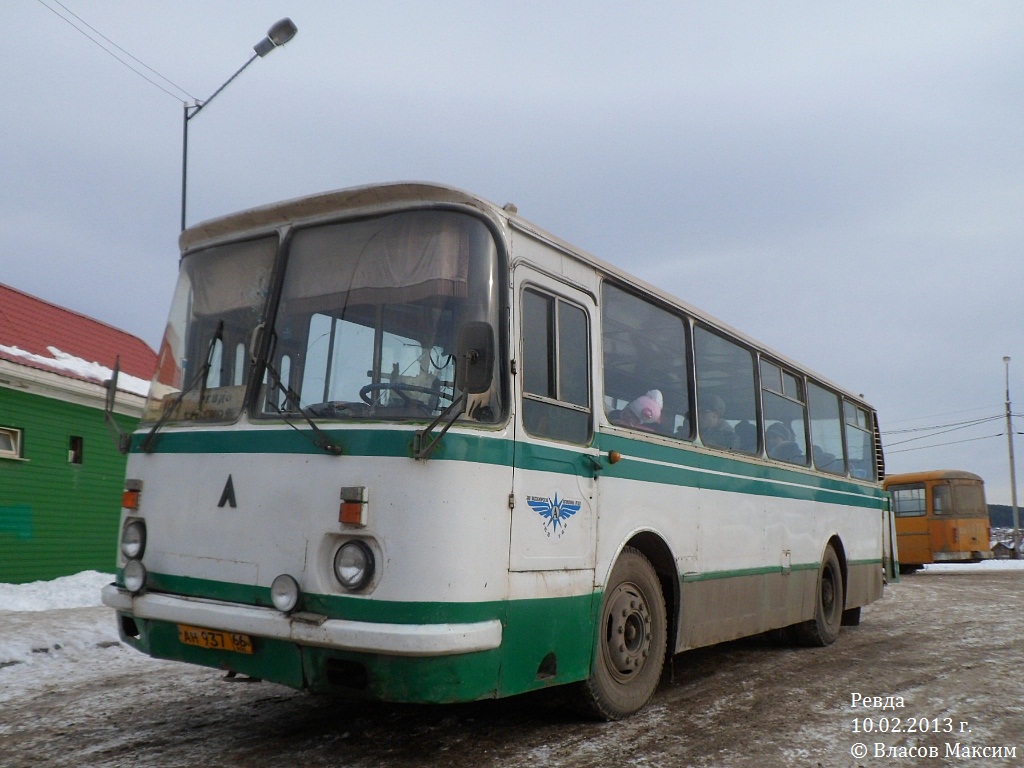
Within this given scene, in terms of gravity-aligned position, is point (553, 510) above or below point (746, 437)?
below

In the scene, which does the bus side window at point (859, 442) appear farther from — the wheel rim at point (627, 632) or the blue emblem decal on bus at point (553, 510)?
the blue emblem decal on bus at point (553, 510)

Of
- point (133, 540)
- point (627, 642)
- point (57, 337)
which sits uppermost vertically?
point (57, 337)

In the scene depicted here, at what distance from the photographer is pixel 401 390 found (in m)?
4.53

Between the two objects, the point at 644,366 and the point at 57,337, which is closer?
the point at 644,366

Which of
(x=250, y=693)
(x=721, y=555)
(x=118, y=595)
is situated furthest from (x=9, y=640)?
(x=721, y=555)

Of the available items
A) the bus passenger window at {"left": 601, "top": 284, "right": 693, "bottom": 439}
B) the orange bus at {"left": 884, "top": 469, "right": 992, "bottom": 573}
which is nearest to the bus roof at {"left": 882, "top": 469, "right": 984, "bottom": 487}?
the orange bus at {"left": 884, "top": 469, "right": 992, "bottom": 573}

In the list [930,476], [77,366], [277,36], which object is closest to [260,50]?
[277,36]

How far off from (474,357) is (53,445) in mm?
11447

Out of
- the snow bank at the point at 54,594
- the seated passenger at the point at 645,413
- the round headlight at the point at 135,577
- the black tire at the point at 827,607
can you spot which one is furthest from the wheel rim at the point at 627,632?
the snow bank at the point at 54,594

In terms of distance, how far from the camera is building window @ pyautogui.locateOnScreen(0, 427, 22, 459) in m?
12.7

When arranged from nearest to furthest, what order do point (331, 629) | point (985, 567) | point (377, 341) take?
1. point (331, 629)
2. point (377, 341)
3. point (985, 567)

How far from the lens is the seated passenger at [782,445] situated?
8.42 metres

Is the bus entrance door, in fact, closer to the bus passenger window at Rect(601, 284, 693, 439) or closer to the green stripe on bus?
the green stripe on bus

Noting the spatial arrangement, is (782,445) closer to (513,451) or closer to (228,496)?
(513,451)
